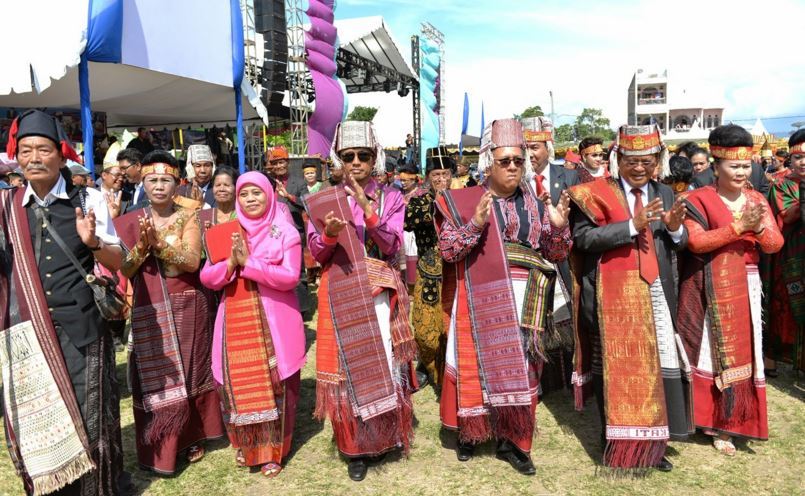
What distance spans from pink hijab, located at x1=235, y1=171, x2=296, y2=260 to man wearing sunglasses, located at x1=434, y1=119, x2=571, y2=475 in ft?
3.02

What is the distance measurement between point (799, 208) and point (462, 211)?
2.65 m

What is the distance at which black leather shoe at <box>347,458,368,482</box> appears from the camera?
10.6 feet

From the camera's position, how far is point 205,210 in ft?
12.2

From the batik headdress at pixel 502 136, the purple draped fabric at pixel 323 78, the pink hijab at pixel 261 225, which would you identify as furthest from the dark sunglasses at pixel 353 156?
the purple draped fabric at pixel 323 78

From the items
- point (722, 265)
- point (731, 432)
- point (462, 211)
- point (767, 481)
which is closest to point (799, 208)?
point (722, 265)

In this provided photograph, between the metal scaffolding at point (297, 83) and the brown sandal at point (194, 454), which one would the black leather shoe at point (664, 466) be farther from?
the metal scaffolding at point (297, 83)

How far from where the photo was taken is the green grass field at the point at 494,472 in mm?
3096

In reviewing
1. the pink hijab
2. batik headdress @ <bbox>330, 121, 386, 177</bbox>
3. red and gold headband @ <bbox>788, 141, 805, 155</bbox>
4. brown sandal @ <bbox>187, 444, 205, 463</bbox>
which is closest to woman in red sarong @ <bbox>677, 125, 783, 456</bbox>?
red and gold headband @ <bbox>788, 141, 805, 155</bbox>

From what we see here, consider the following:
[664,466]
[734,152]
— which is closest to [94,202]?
[664,466]

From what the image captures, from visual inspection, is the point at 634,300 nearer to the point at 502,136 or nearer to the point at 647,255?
the point at 647,255

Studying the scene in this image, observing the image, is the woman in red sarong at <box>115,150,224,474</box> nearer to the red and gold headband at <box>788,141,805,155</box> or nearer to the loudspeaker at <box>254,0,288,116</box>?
the red and gold headband at <box>788,141,805,155</box>

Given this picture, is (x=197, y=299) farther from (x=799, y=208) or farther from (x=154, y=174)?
(x=799, y=208)

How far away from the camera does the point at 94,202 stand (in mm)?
2689

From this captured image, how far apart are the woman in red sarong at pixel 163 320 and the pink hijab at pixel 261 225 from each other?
1.18ft
